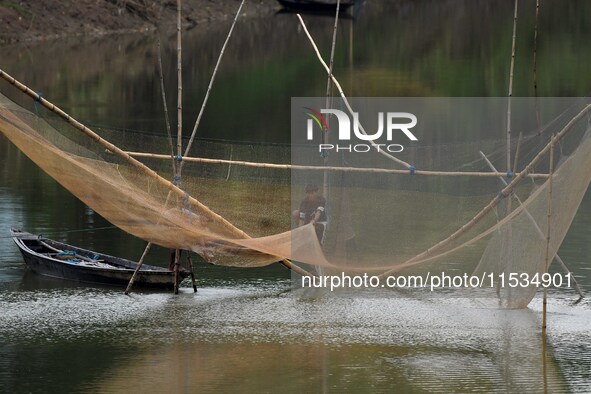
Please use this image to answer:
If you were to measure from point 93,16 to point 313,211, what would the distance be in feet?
109

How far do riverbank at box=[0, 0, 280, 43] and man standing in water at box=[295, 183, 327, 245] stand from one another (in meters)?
27.9

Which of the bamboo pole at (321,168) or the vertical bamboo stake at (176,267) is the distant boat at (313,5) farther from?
the vertical bamboo stake at (176,267)

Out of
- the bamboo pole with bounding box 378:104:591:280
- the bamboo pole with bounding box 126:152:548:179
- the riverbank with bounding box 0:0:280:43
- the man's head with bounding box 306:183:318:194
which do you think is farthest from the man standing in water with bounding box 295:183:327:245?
the riverbank with bounding box 0:0:280:43

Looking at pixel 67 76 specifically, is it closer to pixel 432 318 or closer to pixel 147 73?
pixel 147 73

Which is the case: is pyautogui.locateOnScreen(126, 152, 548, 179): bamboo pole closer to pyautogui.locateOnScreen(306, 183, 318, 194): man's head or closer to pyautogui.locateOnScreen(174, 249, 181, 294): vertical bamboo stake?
pyautogui.locateOnScreen(306, 183, 318, 194): man's head

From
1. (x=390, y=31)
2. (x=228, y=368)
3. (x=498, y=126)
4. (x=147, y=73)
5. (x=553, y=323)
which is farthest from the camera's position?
(x=390, y=31)

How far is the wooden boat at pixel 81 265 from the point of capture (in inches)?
505

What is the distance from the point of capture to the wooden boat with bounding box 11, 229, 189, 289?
505 inches

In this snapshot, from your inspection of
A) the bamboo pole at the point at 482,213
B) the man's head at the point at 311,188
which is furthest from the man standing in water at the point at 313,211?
the bamboo pole at the point at 482,213

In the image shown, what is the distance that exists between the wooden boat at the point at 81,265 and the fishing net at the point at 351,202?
663mm

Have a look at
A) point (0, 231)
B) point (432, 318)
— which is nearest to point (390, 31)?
point (0, 231)

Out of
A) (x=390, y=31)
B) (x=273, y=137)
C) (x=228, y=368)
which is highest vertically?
(x=390, y=31)

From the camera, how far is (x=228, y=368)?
10289 millimetres

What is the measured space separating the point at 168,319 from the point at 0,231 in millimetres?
4856
